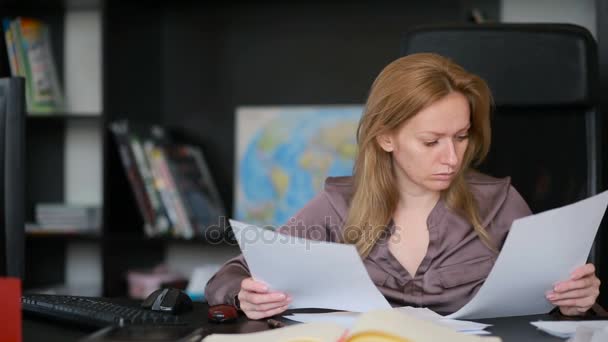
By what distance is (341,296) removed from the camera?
3.78 ft

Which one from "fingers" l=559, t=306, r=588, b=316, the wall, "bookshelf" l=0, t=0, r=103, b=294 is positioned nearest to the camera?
"fingers" l=559, t=306, r=588, b=316

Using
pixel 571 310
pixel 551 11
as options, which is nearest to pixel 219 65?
pixel 551 11

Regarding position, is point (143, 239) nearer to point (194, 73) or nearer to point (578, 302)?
point (194, 73)

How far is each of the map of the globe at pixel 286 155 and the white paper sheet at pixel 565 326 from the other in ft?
4.90

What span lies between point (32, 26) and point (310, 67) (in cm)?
100

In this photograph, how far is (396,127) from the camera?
1.43 metres

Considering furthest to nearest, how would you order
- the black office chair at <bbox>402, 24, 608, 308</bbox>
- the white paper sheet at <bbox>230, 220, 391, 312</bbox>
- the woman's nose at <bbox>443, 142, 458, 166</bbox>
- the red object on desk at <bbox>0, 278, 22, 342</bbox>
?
the black office chair at <bbox>402, 24, 608, 308</bbox> < the woman's nose at <bbox>443, 142, 458, 166</bbox> < the white paper sheet at <bbox>230, 220, 391, 312</bbox> < the red object on desk at <bbox>0, 278, 22, 342</bbox>

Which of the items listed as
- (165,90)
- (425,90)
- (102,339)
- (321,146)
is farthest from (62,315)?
(165,90)

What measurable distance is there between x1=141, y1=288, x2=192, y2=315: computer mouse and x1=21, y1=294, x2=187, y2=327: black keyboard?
2 centimetres

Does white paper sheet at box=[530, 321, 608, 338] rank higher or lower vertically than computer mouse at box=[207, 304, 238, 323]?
higher

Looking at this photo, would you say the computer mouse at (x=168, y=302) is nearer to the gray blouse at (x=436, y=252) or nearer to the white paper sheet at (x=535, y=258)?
the gray blouse at (x=436, y=252)

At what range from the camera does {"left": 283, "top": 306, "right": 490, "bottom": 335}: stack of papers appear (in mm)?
1049

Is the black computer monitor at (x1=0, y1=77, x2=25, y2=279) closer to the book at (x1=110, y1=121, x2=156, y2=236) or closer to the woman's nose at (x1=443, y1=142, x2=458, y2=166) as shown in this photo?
the woman's nose at (x1=443, y1=142, x2=458, y2=166)

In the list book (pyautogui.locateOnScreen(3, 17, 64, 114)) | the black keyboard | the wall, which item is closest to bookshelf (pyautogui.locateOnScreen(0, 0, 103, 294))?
book (pyautogui.locateOnScreen(3, 17, 64, 114))
